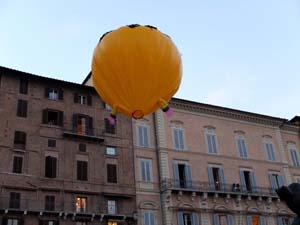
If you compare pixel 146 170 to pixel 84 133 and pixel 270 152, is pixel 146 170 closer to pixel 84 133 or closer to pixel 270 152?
pixel 84 133

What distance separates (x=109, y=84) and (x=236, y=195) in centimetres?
2750

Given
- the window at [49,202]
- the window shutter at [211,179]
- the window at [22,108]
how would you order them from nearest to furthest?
the window at [49,202] < the window at [22,108] < the window shutter at [211,179]

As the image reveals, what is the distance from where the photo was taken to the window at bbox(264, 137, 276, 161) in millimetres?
43250

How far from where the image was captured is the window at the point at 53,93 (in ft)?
117

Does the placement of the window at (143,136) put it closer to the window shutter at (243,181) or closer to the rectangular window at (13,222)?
the window shutter at (243,181)

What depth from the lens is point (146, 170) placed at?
36281mm

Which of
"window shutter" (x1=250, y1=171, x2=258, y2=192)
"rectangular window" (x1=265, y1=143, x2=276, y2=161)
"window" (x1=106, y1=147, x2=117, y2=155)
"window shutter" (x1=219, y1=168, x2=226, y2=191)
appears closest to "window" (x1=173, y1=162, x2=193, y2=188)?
"window shutter" (x1=219, y1=168, x2=226, y2=191)

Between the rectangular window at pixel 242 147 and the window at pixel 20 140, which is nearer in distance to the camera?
the window at pixel 20 140

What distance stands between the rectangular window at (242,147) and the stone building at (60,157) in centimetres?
1053

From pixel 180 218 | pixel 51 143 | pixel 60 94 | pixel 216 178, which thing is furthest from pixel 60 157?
pixel 216 178

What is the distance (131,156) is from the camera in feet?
119

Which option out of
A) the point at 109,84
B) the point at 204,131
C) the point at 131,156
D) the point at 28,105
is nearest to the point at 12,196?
the point at 28,105

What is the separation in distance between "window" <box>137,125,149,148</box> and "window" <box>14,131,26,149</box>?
8.94 metres

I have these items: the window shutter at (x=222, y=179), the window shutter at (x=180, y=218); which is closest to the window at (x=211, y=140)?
the window shutter at (x=222, y=179)
